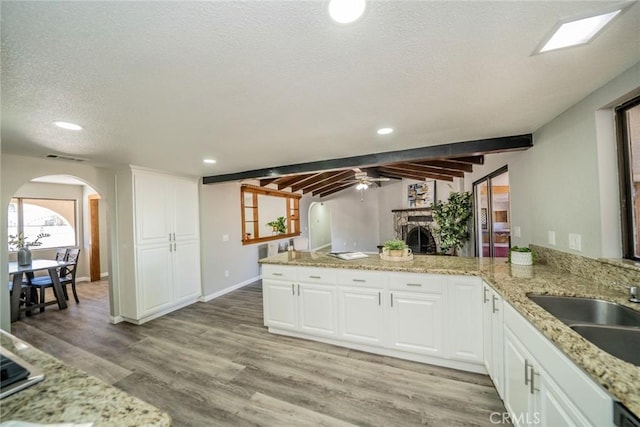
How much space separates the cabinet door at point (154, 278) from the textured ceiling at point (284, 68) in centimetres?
181

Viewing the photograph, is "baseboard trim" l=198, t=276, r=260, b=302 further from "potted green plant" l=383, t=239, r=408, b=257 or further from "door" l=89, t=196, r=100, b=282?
"door" l=89, t=196, r=100, b=282

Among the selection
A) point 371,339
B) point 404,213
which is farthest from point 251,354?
point 404,213

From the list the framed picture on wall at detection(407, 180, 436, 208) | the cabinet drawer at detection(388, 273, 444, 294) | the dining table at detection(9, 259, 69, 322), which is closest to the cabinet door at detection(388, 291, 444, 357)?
the cabinet drawer at detection(388, 273, 444, 294)

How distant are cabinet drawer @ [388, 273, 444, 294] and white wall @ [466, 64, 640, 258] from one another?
1019 millimetres

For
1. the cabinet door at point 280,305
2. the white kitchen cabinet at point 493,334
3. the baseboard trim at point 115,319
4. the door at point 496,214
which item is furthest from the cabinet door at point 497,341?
the baseboard trim at point 115,319

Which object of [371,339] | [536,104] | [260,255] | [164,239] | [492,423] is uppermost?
[536,104]

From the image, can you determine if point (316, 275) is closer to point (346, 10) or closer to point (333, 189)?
point (346, 10)

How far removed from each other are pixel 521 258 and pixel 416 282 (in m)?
0.99

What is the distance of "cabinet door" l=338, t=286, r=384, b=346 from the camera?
246 centimetres

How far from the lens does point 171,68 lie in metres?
1.23

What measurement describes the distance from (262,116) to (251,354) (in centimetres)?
235

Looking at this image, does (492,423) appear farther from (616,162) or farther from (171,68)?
(171,68)

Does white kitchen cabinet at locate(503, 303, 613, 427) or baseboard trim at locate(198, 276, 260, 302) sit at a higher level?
white kitchen cabinet at locate(503, 303, 613, 427)

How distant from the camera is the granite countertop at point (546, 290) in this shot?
0.79m
